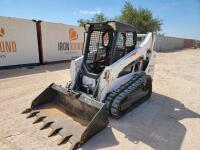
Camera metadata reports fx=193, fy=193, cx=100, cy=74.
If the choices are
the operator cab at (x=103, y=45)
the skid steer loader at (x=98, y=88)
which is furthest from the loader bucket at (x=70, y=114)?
the operator cab at (x=103, y=45)

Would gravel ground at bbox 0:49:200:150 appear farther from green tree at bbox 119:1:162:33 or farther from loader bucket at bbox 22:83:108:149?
green tree at bbox 119:1:162:33

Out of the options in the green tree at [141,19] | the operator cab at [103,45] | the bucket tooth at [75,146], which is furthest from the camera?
the green tree at [141,19]

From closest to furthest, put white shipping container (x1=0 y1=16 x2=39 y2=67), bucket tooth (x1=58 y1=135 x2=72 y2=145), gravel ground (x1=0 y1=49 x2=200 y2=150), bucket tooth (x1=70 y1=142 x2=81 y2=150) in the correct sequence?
bucket tooth (x1=70 y1=142 x2=81 y2=150) < bucket tooth (x1=58 y1=135 x2=72 y2=145) < gravel ground (x1=0 y1=49 x2=200 y2=150) < white shipping container (x1=0 y1=16 x2=39 y2=67)

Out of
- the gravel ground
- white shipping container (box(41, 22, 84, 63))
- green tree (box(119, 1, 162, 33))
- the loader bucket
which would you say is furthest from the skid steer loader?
green tree (box(119, 1, 162, 33))

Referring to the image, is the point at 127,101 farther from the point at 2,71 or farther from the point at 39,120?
the point at 2,71

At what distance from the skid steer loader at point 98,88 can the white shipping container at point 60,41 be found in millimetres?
7254

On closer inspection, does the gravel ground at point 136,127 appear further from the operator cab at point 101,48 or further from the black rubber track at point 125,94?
the operator cab at point 101,48

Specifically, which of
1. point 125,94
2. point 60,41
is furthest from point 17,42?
point 125,94

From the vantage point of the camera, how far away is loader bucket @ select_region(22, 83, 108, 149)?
3.34m

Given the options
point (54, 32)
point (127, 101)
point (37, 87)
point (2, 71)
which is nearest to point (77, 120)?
point (127, 101)

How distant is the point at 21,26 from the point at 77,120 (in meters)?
8.24

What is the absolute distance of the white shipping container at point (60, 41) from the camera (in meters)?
11.6

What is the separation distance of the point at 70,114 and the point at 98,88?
0.82 m

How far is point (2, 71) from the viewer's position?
9367 mm
